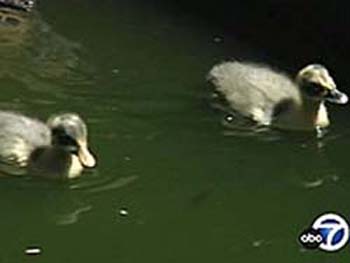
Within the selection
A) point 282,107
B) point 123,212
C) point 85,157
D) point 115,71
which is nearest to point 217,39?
point 115,71

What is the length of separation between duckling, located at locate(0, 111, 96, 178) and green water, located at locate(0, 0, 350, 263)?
63 mm

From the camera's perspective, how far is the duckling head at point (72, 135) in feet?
16.7

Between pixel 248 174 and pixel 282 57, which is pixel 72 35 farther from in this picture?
pixel 248 174

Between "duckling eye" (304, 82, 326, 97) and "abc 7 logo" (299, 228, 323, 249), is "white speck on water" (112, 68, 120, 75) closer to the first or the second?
"duckling eye" (304, 82, 326, 97)

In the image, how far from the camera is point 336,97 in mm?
5730

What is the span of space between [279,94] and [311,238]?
4.28 feet

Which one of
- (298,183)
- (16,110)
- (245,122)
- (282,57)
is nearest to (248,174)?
(298,183)

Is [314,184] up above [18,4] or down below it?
below

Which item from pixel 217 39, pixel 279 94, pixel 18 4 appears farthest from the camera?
pixel 18 4

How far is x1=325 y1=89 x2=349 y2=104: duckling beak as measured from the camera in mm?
5703

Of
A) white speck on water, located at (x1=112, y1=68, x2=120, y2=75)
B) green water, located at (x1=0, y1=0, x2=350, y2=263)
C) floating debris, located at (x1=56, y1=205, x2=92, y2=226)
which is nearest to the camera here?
green water, located at (x1=0, y1=0, x2=350, y2=263)

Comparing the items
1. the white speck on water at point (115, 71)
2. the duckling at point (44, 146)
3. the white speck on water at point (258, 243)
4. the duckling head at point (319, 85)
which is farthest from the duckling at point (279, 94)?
the white speck on water at point (258, 243)

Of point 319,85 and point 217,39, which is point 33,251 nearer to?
point 319,85

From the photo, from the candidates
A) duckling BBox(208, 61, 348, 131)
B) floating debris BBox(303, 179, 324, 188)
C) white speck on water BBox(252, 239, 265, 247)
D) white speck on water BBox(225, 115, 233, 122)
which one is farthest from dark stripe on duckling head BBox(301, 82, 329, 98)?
white speck on water BBox(252, 239, 265, 247)
